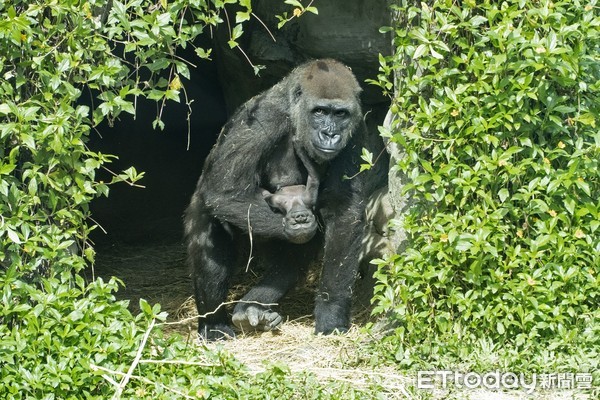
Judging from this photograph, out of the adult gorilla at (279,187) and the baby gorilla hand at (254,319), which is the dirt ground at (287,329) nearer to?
the baby gorilla hand at (254,319)

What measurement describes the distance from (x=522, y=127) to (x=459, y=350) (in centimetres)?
127

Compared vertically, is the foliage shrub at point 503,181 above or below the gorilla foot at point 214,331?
above

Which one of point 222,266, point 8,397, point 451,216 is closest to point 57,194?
point 8,397

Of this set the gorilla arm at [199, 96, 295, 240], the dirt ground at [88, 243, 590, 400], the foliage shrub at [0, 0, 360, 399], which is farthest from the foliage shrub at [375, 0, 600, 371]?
the gorilla arm at [199, 96, 295, 240]

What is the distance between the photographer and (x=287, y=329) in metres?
6.17

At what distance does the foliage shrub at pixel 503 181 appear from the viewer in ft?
15.5

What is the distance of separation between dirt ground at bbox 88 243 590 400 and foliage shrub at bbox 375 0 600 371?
257mm

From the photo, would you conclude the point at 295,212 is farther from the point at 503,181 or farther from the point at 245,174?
the point at 503,181

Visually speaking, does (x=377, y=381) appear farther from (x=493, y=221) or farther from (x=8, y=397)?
(x=8, y=397)

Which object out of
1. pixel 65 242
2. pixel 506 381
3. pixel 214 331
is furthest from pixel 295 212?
pixel 506 381

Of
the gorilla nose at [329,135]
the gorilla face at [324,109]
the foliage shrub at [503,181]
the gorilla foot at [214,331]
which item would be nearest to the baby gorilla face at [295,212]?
the gorilla face at [324,109]

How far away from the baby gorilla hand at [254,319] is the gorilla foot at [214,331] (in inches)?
3.1

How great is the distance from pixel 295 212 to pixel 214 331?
3.33 feet

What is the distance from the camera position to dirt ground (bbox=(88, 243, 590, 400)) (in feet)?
15.3
